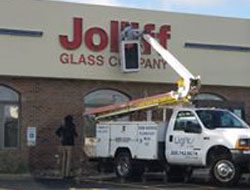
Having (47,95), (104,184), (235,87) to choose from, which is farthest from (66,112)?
(235,87)

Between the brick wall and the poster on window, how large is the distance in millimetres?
140

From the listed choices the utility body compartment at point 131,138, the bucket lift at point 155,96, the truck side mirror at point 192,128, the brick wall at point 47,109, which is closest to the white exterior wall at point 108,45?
the brick wall at point 47,109

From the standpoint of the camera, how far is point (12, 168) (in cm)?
2061

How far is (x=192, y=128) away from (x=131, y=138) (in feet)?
7.61

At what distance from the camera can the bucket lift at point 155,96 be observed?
17.6 m

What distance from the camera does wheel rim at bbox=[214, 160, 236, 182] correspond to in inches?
628

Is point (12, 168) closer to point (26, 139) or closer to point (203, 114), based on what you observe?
point (26, 139)

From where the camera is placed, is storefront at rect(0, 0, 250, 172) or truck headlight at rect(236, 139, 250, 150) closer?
truck headlight at rect(236, 139, 250, 150)

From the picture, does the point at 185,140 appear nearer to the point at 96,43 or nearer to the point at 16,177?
the point at 16,177

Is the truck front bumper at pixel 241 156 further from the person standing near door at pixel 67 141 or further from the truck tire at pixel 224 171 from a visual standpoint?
the person standing near door at pixel 67 141

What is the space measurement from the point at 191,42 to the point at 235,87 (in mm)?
2810

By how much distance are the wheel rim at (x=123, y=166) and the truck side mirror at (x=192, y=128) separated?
241 cm

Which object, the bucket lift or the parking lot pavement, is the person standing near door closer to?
the parking lot pavement

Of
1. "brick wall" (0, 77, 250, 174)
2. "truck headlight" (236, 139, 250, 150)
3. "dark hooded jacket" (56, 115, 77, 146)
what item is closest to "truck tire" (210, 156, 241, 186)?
"truck headlight" (236, 139, 250, 150)
